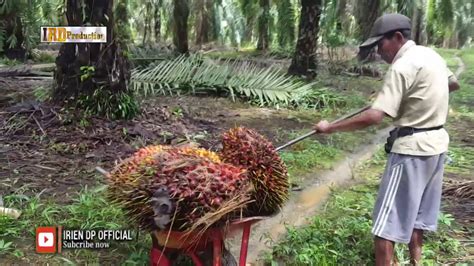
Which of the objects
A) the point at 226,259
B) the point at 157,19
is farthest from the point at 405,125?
the point at 157,19

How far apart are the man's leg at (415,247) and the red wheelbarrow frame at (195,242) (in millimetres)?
1146

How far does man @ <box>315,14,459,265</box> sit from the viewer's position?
9.74ft

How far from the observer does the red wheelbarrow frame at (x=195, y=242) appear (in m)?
2.65

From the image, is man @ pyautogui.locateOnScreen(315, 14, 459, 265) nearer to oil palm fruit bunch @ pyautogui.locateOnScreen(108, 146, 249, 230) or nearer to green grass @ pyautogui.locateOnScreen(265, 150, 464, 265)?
green grass @ pyautogui.locateOnScreen(265, 150, 464, 265)

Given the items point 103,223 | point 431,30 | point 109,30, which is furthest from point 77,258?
point 431,30

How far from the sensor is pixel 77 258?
10.9ft

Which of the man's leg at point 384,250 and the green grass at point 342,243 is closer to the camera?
the man's leg at point 384,250

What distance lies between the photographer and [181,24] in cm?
1248

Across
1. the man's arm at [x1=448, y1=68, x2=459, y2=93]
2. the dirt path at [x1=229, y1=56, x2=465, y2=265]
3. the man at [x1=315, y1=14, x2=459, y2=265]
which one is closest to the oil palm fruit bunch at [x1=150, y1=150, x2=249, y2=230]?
the man at [x1=315, y1=14, x2=459, y2=265]

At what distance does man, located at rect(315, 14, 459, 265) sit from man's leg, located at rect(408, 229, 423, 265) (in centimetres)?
27

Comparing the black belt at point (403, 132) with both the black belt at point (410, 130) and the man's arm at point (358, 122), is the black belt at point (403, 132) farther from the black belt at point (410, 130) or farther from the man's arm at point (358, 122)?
the man's arm at point (358, 122)

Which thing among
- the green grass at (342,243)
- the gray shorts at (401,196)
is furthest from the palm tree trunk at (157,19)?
the gray shorts at (401,196)

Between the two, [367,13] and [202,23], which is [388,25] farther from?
[202,23]

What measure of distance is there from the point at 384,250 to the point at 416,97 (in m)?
0.88
